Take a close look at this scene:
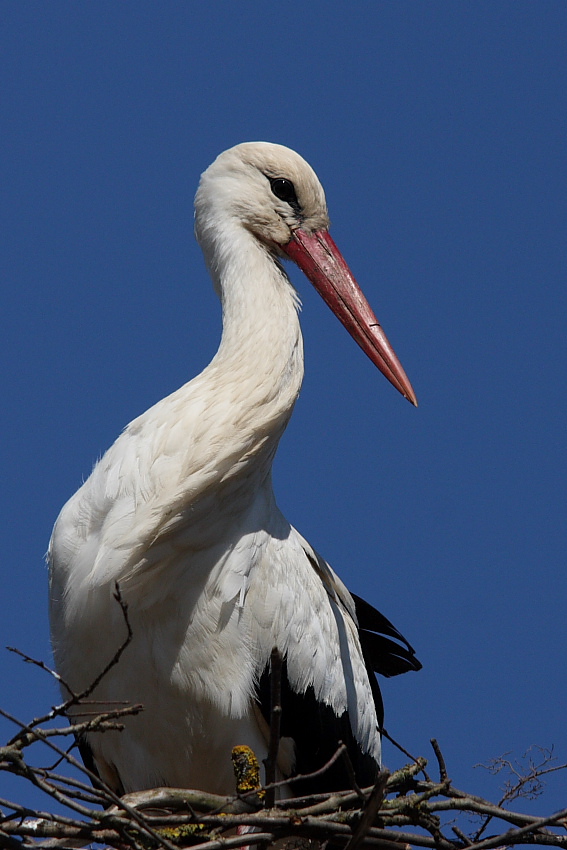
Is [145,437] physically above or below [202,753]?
above

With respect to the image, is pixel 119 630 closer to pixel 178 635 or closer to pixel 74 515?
pixel 178 635

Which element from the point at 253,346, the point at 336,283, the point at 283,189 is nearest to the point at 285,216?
the point at 283,189

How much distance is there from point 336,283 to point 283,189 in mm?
371

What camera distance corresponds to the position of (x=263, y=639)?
3.62 m

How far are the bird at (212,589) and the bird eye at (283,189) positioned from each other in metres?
0.33

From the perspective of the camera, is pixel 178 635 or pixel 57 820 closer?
pixel 57 820

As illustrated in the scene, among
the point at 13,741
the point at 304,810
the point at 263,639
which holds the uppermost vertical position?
the point at 263,639

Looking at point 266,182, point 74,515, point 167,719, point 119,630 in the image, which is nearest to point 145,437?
point 74,515

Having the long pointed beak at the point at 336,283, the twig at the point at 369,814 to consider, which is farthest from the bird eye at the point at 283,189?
the twig at the point at 369,814

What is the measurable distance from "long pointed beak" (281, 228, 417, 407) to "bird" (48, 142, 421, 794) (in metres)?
0.18

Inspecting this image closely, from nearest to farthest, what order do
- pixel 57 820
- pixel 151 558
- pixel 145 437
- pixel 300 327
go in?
pixel 57 820
pixel 151 558
pixel 145 437
pixel 300 327

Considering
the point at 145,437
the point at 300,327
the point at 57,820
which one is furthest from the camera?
the point at 300,327

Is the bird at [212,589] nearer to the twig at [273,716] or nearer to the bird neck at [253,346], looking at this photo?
the bird neck at [253,346]

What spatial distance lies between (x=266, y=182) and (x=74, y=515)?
1369 millimetres
